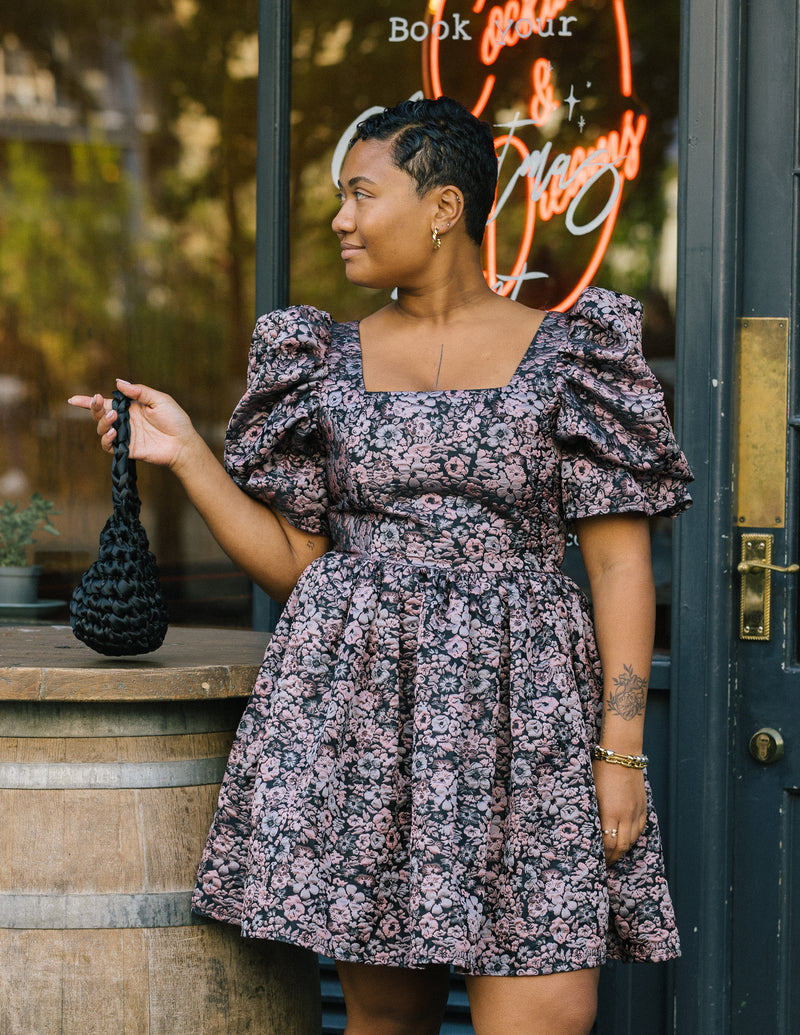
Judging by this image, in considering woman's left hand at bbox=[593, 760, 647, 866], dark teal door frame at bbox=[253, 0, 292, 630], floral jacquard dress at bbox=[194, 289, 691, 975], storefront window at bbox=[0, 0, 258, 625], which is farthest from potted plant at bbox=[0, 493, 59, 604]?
woman's left hand at bbox=[593, 760, 647, 866]

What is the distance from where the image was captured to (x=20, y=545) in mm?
3461

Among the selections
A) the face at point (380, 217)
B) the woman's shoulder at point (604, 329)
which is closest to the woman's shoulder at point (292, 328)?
the face at point (380, 217)

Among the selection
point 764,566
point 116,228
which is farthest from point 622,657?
point 116,228

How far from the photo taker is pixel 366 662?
1782 millimetres

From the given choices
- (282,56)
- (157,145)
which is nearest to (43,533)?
(157,145)

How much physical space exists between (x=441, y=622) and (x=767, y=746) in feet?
3.45

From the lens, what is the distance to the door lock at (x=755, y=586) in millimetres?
2518

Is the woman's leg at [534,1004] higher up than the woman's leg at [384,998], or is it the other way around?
the woman's leg at [534,1004]

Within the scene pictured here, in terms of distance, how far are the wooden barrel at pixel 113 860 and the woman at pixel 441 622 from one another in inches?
2.4

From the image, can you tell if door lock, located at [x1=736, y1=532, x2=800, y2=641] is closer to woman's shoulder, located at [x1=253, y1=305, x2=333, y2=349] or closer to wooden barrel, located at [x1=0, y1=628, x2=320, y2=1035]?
woman's shoulder, located at [x1=253, y1=305, x2=333, y2=349]

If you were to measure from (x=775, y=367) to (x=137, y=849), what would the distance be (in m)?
1.52

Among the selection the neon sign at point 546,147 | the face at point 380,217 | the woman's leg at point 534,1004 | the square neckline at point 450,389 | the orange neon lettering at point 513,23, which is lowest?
the woman's leg at point 534,1004

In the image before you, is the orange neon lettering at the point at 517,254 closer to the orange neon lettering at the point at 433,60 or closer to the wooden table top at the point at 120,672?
the orange neon lettering at the point at 433,60

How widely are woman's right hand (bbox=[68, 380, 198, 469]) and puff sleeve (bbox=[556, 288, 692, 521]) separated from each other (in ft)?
1.79
